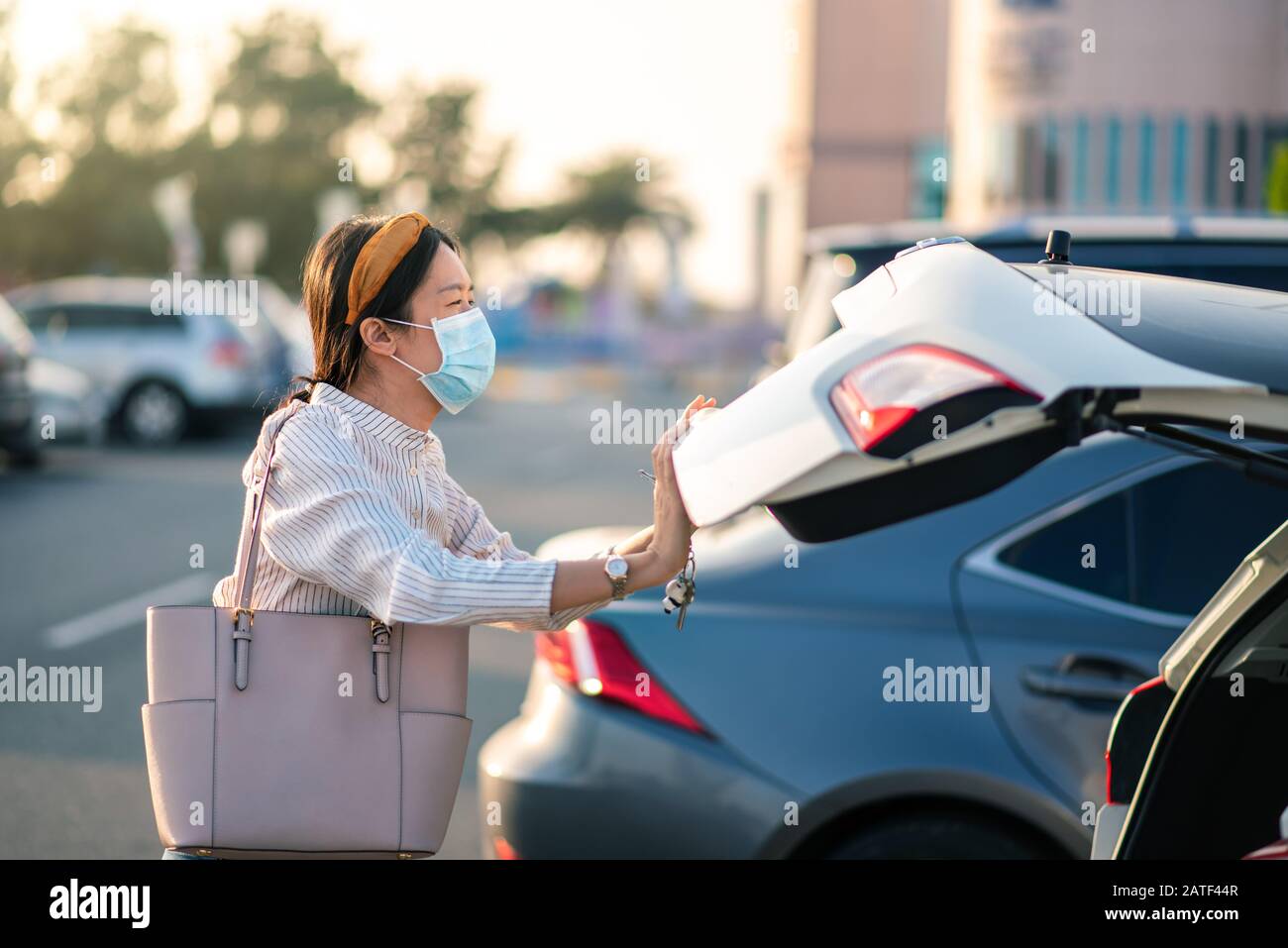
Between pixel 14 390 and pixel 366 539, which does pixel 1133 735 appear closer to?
pixel 366 539

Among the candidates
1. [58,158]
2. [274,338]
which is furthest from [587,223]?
[274,338]

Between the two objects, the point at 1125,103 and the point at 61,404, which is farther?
the point at 1125,103

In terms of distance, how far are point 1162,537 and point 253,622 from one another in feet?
6.78

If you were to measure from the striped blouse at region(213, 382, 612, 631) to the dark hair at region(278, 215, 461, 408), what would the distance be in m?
0.05

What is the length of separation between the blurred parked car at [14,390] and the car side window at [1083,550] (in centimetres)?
1213

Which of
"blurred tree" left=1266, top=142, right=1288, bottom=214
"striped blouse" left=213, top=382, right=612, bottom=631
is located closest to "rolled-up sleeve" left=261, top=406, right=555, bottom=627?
"striped blouse" left=213, top=382, right=612, bottom=631

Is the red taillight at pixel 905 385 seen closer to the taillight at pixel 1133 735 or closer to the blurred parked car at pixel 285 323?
the taillight at pixel 1133 735

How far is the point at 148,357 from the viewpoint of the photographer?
18859 mm

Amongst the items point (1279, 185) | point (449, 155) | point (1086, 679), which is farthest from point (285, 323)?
point (449, 155)

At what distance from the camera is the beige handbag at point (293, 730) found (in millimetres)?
2178

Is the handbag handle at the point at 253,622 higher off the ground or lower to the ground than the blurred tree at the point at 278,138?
lower

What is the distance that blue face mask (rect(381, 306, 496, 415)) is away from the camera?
243cm

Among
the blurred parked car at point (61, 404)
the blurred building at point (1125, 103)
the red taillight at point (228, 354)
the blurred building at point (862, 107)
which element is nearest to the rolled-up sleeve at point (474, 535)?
the blurred parked car at point (61, 404)

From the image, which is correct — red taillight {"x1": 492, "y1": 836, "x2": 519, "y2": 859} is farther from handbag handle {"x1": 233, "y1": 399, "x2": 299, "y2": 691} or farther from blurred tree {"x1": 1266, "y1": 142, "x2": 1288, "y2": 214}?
blurred tree {"x1": 1266, "y1": 142, "x2": 1288, "y2": 214}
